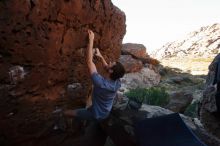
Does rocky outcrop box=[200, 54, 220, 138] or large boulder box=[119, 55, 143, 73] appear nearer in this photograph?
rocky outcrop box=[200, 54, 220, 138]

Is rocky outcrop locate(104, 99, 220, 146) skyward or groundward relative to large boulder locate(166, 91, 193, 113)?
skyward

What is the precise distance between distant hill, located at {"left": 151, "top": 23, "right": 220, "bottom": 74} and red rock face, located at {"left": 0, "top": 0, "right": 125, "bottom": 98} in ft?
143

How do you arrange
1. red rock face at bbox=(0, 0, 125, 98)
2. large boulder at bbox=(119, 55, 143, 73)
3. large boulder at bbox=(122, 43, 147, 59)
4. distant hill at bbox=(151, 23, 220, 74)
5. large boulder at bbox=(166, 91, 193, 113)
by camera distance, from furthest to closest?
distant hill at bbox=(151, 23, 220, 74) → large boulder at bbox=(122, 43, 147, 59) → large boulder at bbox=(119, 55, 143, 73) → large boulder at bbox=(166, 91, 193, 113) → red rock face at bbox=(0, 0, 125, 98)

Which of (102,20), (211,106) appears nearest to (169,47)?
(211,106)

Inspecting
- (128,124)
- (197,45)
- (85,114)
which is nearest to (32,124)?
(85,114)

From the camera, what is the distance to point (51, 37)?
6.52 meters

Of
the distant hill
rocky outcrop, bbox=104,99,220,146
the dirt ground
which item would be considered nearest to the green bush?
rocky outcrop, bbox=104,99,220,146

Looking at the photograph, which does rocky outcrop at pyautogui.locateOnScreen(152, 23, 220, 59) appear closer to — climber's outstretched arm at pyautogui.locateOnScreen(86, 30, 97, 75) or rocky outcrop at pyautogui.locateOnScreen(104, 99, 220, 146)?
rocky outcrop at pyautogui.locateOnScreen(104, 99, 220, 146)

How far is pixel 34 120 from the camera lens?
6711 millimetres

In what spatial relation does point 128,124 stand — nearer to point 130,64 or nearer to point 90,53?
point 90,53

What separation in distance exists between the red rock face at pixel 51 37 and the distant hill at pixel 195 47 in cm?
4351

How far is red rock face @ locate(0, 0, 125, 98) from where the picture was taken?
19.1ft

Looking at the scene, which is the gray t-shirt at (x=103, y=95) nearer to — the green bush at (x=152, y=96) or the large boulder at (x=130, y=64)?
the green bush at (x=152, y=96)

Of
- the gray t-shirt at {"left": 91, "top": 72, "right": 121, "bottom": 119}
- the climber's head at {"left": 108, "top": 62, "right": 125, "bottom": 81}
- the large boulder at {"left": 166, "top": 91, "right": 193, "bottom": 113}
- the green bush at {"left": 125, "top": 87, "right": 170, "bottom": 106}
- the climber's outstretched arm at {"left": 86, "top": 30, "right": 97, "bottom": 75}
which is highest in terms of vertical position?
the climber's outstretched arm at {"left": 86, "top": 30, "right": 97, "bottom": 75}
